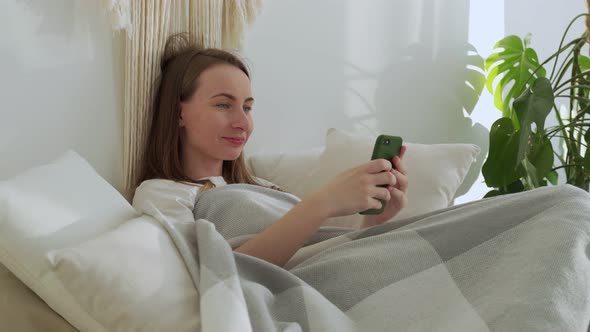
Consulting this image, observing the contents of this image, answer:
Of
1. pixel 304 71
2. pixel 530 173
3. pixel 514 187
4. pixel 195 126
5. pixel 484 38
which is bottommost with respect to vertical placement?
pixel 514 187

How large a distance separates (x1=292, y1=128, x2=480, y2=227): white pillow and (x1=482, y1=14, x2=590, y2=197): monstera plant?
311 millimetres

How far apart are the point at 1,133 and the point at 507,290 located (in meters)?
1.10

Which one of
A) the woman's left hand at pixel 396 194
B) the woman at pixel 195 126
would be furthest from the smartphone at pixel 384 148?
the woman at pixel 195 126

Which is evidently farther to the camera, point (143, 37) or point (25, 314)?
point (143, 37)

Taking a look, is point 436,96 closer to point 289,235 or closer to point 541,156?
point 541,156

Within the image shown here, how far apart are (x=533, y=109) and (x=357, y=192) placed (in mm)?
1066

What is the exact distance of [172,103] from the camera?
178 centimetres

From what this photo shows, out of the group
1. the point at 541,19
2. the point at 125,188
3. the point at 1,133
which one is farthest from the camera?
the point at 541,19

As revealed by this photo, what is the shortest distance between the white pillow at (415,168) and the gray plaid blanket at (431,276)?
1.87 ft

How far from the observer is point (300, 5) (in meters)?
2.31

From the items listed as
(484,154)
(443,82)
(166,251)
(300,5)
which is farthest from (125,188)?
(484,154)

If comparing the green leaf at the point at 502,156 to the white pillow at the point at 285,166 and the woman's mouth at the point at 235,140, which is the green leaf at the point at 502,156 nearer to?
the white pillow at the point at 285,166

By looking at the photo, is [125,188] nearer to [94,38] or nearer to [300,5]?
[94,38]

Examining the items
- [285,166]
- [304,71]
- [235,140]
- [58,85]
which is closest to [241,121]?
[235,140]
